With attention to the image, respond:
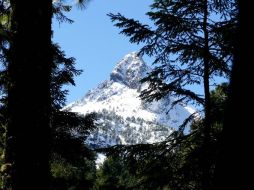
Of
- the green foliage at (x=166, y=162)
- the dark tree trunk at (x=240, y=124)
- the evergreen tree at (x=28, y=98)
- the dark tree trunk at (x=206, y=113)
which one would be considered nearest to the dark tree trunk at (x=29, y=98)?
the evergreen tree at (x=28, y=98)

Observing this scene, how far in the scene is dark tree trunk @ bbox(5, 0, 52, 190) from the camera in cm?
325

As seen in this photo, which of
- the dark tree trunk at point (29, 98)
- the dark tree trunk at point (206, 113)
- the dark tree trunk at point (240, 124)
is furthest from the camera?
the dark tree trunk at point (206, 113)

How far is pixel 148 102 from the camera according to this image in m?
7.91

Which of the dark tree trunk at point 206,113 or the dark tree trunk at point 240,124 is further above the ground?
the dark tree trunk at point 206,113

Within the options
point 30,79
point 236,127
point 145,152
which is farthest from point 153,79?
point 236,127

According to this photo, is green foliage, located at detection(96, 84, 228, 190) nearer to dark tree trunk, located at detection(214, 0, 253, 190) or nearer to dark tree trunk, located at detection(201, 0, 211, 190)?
dark tree trunk, located at detection(201, 0, 211, 190)

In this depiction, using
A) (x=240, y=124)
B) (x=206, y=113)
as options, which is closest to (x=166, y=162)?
(x=206, y=113)

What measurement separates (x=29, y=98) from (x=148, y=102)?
4.76 meters

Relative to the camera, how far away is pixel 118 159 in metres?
7.11

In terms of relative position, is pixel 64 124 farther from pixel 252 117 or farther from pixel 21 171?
pixel 252 117

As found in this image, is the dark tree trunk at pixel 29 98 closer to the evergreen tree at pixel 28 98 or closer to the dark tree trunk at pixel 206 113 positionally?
the evergreen tree at pixel 28 98

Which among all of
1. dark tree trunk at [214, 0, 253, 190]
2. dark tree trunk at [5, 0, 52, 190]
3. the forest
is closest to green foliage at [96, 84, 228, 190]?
the forest

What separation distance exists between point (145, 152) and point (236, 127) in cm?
523

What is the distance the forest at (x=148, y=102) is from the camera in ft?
6.42
